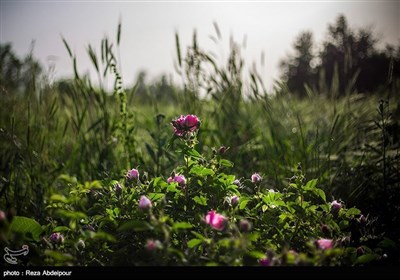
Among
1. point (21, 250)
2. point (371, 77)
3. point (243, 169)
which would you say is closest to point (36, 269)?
point (21, 250)

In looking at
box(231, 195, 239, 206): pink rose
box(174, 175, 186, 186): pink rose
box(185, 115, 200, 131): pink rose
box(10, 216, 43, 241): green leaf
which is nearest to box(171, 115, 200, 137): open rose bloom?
box(185, 115, 200, 131): pink rose

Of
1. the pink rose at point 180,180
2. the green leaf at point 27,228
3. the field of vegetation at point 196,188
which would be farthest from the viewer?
the pink rose at point 180,180

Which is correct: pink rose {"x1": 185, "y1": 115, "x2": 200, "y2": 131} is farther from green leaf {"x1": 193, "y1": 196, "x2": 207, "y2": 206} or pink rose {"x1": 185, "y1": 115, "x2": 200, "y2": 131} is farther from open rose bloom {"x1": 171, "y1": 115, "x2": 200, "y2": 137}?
green leaf {"x1": 193, "y1": 196, "x2": 207, "y2": 206}

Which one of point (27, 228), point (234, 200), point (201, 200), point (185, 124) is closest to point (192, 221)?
point (201, 200)

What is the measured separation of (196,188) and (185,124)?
0.24m

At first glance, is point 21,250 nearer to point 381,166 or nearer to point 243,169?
point 243,169

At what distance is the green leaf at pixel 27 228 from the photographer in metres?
1.15

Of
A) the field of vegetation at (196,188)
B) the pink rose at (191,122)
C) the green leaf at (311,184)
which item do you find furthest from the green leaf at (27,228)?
the green leaf at (311,184)

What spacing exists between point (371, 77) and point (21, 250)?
8.52m

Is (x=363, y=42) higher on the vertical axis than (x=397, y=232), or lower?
higher

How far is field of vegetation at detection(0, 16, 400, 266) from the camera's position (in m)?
1.03

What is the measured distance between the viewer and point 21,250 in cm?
108

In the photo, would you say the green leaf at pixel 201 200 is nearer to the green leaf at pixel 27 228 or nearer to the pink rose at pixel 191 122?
the pink rose at pixel 191 122

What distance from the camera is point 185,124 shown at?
1296mm
